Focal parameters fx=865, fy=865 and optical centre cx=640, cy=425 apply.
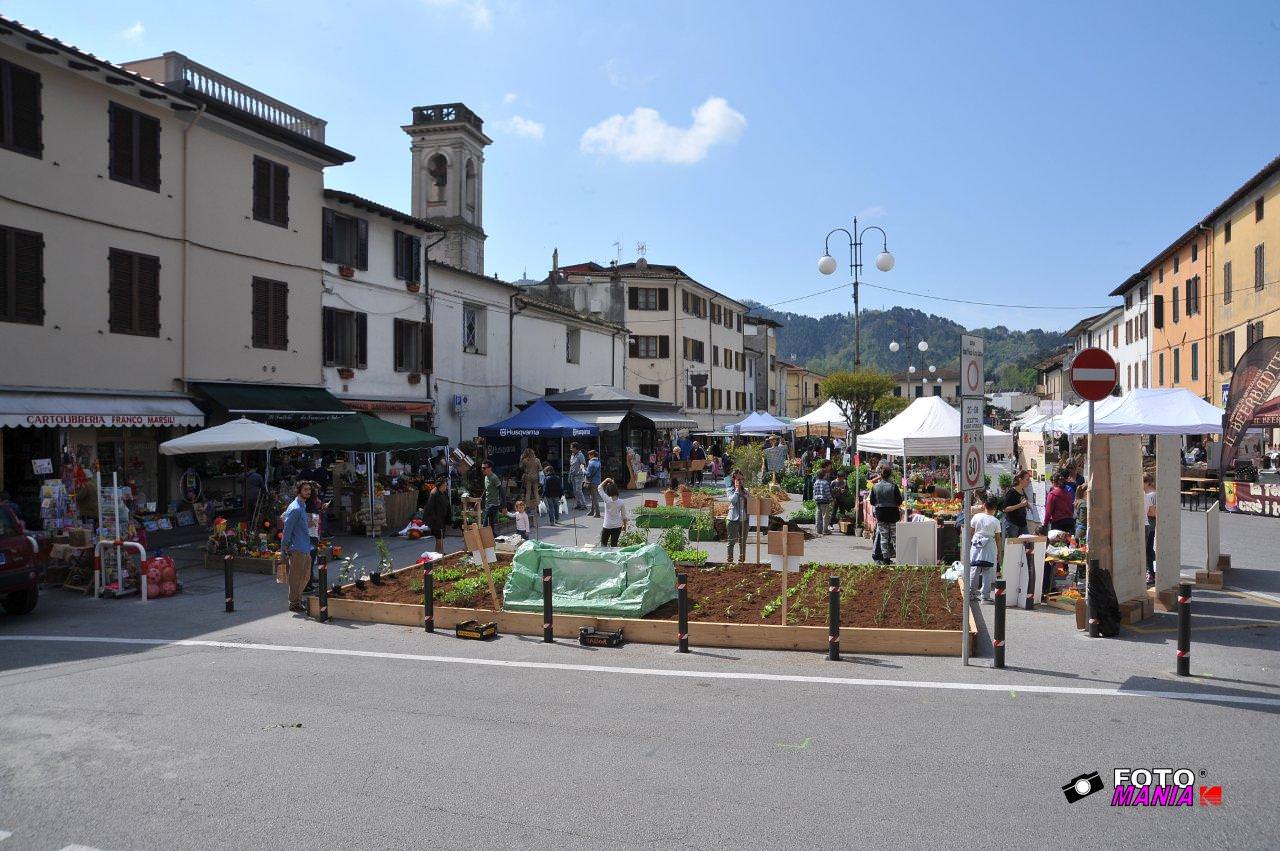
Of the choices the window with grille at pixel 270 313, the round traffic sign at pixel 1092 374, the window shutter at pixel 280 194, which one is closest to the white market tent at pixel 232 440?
the window with grille at pixel 270 313

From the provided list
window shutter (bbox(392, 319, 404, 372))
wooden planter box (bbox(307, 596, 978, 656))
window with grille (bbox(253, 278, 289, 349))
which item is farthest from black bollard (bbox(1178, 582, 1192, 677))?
window shutter (bbox(392, 319, 404, 372))

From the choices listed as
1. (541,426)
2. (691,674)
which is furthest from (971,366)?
(541,426)

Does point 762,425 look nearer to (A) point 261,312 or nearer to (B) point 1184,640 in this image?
(A) point 261,312

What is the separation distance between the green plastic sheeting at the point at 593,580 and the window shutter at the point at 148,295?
12.6 metres

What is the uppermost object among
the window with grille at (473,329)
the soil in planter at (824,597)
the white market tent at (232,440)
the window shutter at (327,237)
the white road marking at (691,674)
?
the window shutter at (327,237)

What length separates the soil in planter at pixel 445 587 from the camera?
11.7m

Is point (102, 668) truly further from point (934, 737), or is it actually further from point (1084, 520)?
point (1084, 520)

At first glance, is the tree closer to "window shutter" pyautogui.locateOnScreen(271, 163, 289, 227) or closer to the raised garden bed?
"window shutter" pyautogui.locateOnScreen(271, 163, 289, 227)

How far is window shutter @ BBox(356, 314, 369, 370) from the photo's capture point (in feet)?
84.3

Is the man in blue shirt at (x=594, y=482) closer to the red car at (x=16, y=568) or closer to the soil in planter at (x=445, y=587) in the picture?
the soil in planter at (x=445, y=587)

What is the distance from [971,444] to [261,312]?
62.0ft

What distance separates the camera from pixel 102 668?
29.7ft

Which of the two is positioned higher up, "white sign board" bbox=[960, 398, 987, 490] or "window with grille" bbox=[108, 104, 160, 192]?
"window with grille" bbox=[108, 104, 160, 192]

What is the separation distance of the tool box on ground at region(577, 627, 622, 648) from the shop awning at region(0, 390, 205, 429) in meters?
12.0
